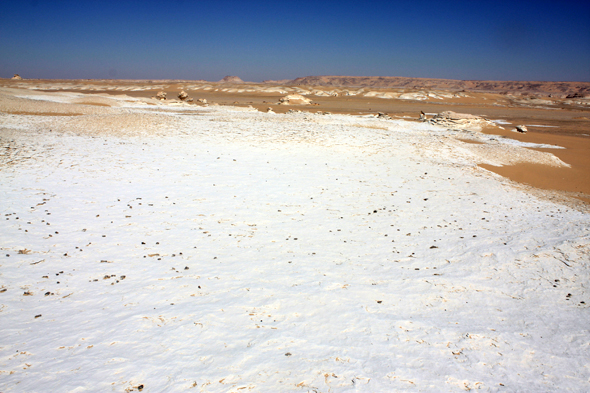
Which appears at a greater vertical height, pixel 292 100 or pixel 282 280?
pixel 292 100

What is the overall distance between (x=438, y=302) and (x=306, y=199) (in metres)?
3.86

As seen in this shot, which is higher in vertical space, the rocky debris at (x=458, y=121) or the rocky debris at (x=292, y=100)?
the rocky debris at (x=292, y=100)

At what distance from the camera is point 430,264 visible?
4.91 meters

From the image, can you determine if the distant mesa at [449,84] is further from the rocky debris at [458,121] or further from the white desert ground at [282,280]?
the white desert ground at [282,280]

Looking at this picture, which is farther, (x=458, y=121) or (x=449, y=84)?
(x=449, y=84)

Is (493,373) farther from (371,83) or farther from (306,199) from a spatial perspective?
(371,83)

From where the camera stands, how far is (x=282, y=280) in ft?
14.4

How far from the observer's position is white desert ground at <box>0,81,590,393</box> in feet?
9.86

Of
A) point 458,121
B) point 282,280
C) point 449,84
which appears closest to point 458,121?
point 458,121

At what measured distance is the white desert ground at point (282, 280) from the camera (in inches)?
118

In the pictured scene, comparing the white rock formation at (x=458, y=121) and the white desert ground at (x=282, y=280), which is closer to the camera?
the white desert ground at (x=282, y=280)

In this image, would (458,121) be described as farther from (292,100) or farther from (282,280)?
(292,100)

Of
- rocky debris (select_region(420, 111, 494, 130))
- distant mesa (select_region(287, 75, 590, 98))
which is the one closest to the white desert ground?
rocky debris (select_region(420, 111, 494, 130))

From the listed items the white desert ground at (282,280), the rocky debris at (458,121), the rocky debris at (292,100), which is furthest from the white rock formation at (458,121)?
the rocky debris at (292,100)
